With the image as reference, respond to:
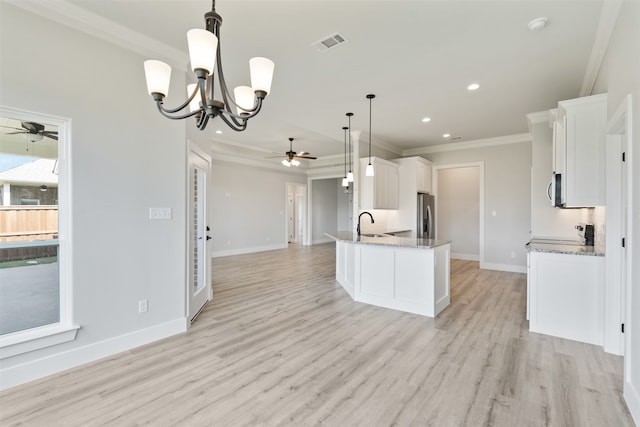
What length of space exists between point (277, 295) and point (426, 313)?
2.10 m

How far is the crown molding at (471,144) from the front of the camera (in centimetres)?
613

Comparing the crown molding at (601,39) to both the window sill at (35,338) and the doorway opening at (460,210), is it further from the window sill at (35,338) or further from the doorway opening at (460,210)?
the window sill at (35,338)

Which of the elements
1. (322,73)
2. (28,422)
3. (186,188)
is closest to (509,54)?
(322,73)

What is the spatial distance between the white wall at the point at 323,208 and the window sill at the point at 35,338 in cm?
Result: 859

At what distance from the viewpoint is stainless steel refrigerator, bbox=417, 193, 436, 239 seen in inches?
258

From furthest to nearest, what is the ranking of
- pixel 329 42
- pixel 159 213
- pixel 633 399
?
pixel 159 213 < pixel 329 42 < pixel 633 399

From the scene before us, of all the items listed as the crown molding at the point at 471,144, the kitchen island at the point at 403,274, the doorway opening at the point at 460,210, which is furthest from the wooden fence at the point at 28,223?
the doorway opening at the point at 460,210

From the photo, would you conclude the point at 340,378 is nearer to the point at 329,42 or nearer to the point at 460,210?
the point at 329,42

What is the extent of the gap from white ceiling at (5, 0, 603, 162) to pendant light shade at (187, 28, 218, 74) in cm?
90

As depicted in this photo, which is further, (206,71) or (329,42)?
(329,42)

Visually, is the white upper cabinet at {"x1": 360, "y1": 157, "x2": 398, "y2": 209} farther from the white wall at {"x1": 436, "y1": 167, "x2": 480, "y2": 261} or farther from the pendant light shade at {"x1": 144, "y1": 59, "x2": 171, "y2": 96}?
the pendant light shade at {"x1": 144, "y1": 59, "x2": 171, "y2": 96}

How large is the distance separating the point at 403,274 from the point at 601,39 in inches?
117

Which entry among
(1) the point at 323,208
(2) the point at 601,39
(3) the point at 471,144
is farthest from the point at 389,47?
(1) the point at 323,208

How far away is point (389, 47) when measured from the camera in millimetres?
2922
